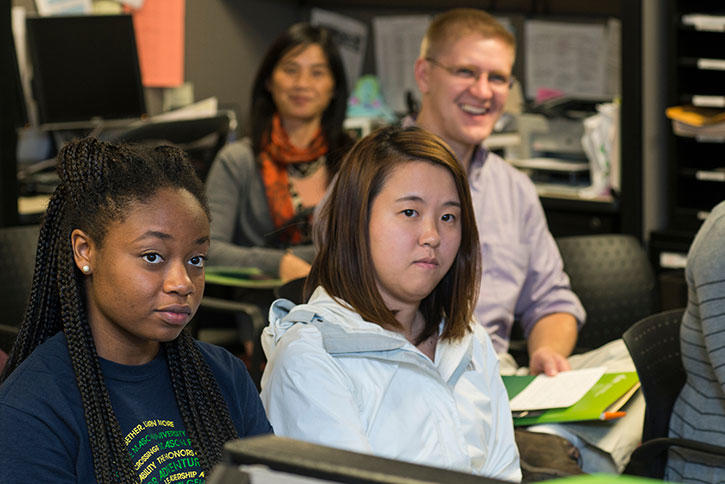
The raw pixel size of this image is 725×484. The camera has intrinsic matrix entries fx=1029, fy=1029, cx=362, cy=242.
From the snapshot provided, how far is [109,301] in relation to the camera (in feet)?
3.83

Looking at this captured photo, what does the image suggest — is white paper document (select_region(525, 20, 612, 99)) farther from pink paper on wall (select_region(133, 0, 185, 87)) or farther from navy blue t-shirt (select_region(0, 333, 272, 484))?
navy blue t-shirt (select_region(0, 333, 272, 484))

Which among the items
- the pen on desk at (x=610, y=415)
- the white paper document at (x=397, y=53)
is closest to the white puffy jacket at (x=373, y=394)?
the pen on desk at (x=610, y=415)

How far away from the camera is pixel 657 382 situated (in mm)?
1863

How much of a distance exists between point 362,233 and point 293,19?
2.93m

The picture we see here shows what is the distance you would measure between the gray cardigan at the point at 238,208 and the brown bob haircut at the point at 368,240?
1.13m

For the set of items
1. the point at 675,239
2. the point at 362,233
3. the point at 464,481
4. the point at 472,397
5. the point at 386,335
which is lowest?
the point at 675,239

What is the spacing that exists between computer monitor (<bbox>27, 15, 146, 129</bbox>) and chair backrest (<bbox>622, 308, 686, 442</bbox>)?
2.31m

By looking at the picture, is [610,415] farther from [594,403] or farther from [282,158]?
[282,158]

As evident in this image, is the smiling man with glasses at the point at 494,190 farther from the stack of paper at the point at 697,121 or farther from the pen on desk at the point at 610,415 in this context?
the stack of paper at the point at 697,121

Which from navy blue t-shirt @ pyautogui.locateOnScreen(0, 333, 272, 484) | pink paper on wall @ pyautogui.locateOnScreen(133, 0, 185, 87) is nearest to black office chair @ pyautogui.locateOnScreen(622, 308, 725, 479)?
navy blue t-shirt @ pyautogui.locateOnScreen(0, 333, 272, 484)

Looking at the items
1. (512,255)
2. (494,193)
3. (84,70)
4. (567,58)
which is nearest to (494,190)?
(494,193)

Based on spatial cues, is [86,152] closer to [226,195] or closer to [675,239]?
[226,195]

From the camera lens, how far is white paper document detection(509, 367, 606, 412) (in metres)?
1.78

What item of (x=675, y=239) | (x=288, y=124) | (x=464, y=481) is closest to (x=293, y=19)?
(x=288, y=124)
